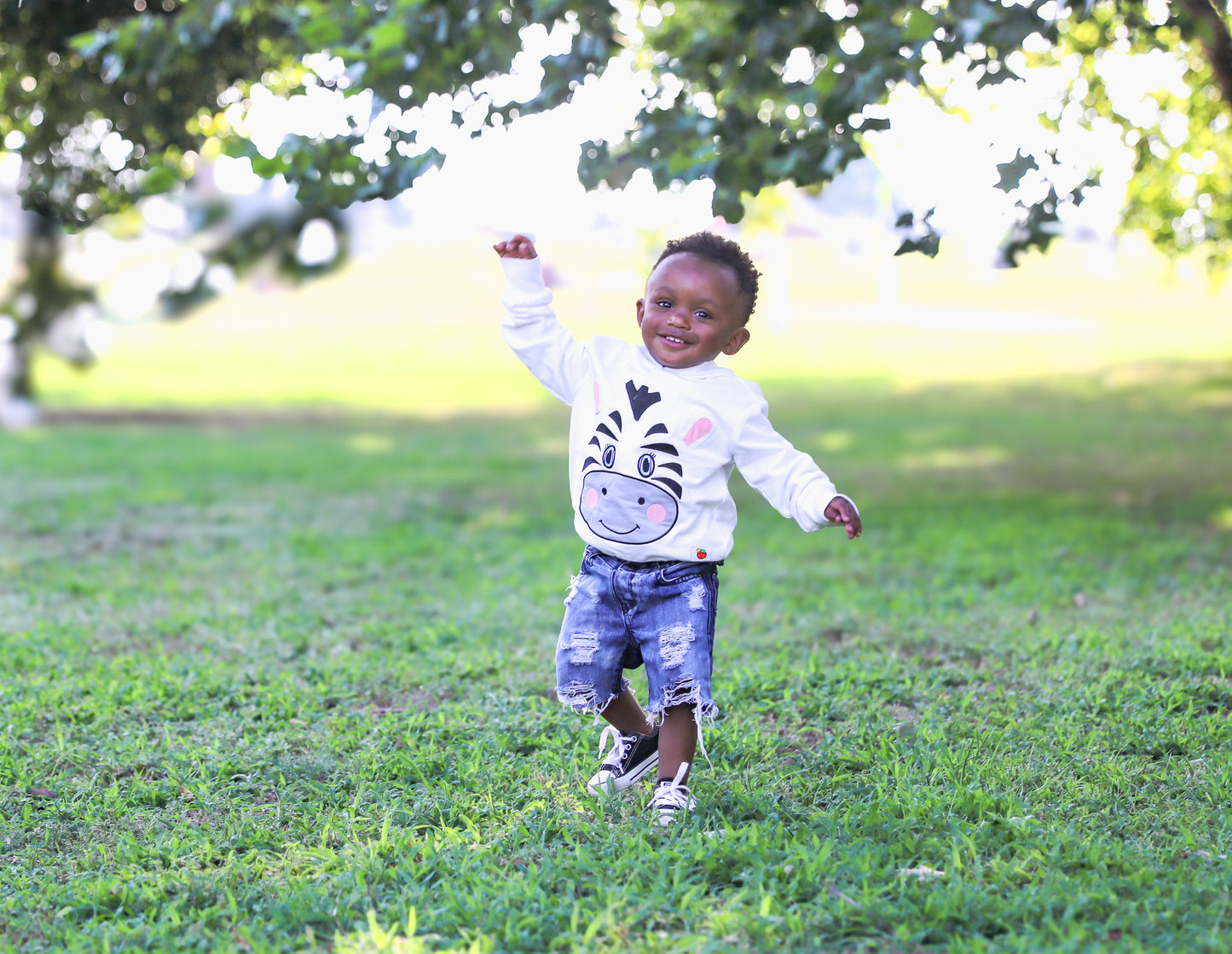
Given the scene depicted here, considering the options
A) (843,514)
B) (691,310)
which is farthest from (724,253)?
(843,514)

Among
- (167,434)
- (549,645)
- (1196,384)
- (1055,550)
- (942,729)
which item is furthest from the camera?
(1196,384)

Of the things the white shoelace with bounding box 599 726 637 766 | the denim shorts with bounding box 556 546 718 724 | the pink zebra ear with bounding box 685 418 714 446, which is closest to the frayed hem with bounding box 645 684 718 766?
the denim shorts with bounding box 556 546 718 724

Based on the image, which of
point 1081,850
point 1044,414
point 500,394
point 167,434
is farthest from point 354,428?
point 1081,850

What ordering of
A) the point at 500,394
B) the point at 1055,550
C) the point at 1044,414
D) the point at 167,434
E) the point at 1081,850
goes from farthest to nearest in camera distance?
1. the point at 500,394
2. the point at 1044,414
3. the point at 167,434
4. the point at 1055,550
5. the point at 1081,850

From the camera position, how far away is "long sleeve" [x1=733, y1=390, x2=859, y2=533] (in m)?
3.27

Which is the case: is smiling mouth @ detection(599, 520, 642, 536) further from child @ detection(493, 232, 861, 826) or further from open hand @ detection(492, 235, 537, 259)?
open hand @ detection(492, 235, 537, 259)

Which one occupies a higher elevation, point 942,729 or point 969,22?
point 969,22

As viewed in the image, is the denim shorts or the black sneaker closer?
the denim shorts

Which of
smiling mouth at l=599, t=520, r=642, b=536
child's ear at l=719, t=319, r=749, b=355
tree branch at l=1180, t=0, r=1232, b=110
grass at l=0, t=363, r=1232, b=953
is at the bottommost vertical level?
grass at l=0, t=363, r=1232, b=953

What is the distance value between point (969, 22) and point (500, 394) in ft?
49.4

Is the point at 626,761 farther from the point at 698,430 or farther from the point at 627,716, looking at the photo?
the point at 698,430

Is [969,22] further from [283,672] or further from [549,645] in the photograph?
[283,672]

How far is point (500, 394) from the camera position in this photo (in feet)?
62.4

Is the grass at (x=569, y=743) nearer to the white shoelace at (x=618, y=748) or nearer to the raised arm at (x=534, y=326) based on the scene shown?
the white shoelace at (x=618, y=748)
